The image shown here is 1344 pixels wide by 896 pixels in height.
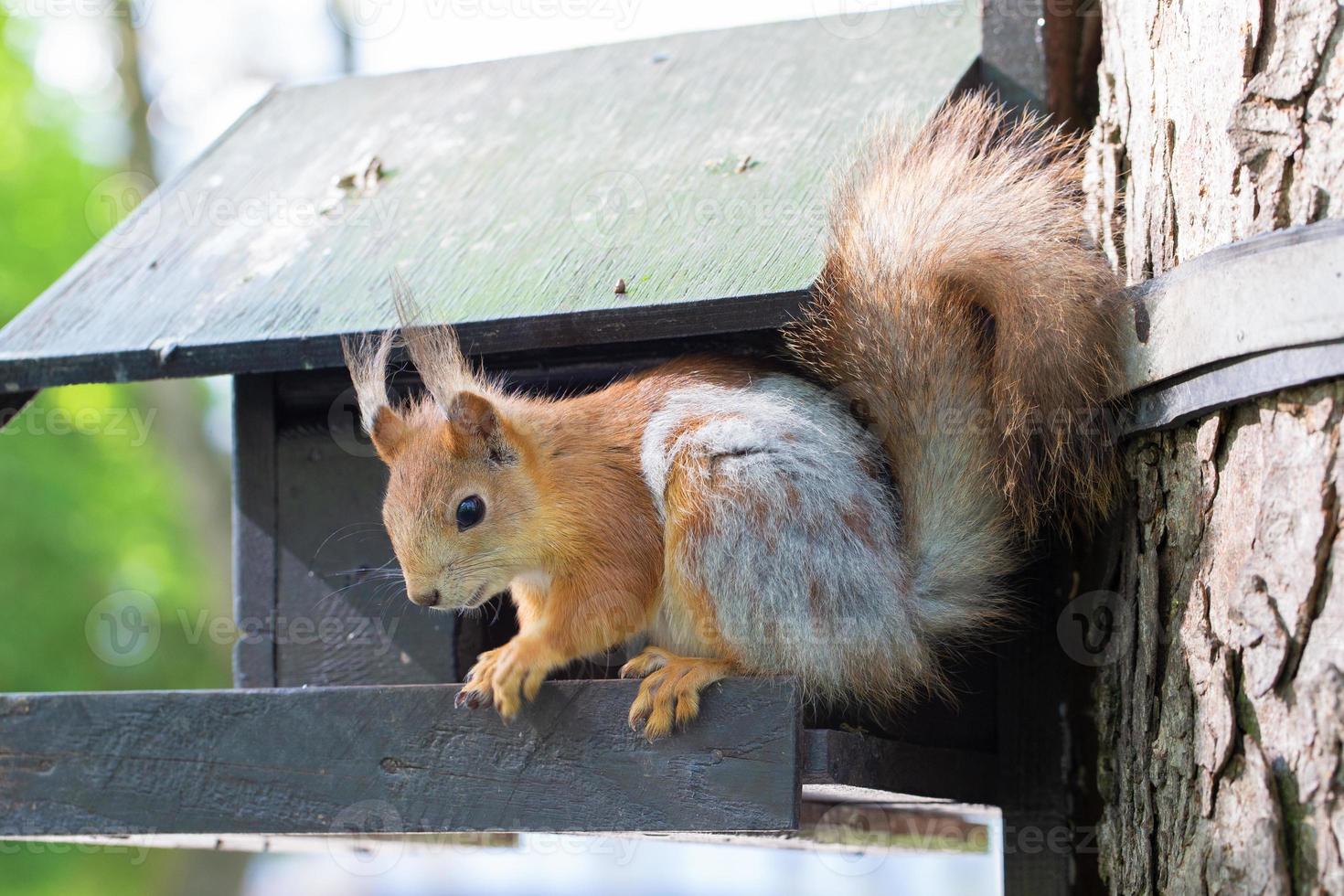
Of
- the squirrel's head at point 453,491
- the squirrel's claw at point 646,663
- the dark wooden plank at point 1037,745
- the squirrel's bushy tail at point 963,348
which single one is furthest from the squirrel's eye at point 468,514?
the dark wooden plank at point 1037,745

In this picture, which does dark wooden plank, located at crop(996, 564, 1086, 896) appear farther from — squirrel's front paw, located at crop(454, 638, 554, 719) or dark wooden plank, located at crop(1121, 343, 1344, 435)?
squirrel's front paw, located at crop(454, 638, 554, 719)

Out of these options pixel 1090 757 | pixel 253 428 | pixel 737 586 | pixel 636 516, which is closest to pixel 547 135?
pixel 253 428

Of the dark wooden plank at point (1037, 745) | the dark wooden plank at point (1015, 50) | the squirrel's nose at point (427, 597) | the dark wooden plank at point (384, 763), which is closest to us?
the dark wooden plank at point (384, 763)

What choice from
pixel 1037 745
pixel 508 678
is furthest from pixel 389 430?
pixel 1037 745

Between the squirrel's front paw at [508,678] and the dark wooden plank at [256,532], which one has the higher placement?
the dark wooden plank at [256,532]

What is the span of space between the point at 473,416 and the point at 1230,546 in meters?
1.17

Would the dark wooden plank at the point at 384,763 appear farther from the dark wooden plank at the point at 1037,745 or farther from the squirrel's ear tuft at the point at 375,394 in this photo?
the dark wooden plank at the point at 1037,745

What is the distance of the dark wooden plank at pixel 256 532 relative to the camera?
2.83 metres

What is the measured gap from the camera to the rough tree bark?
1.76m

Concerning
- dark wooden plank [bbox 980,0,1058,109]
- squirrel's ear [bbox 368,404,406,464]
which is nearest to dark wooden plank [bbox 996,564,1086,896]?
dark wooden plank [bbox 980,0,1058,109]

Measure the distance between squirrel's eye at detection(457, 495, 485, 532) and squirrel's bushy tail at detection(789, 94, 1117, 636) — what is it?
58 cm

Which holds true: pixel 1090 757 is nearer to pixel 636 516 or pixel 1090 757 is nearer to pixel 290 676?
pixel 636 516

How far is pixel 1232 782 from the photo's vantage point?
186cm

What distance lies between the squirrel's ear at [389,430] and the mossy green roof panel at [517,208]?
5.8 inches
